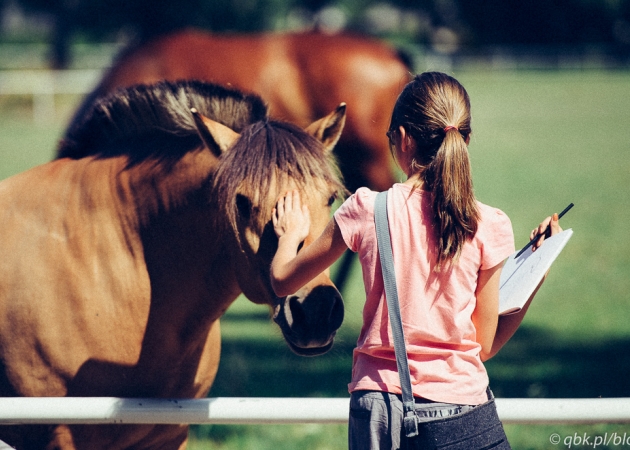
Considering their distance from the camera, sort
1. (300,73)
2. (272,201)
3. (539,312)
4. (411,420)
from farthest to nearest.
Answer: (300,73) < (539,312) < (272,201) < (411,420)

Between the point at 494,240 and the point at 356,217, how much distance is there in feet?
1.15

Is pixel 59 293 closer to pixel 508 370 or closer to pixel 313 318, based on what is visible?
pixel 313 318

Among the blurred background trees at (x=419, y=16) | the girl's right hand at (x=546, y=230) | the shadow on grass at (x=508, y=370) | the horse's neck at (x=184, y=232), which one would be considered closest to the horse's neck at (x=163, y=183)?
the horse's neck at (x=184, y=232)

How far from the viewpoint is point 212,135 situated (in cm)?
237

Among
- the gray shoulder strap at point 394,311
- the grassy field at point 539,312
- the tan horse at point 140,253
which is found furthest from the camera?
the grassy field at point 539,312

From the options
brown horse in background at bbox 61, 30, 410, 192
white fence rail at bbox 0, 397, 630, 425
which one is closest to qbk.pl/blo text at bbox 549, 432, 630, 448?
white fence rail at bbox 0, 397, 630, 425

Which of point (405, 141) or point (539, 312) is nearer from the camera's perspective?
point (405, 141)

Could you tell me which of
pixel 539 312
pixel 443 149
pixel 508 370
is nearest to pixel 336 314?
pixel 443 149

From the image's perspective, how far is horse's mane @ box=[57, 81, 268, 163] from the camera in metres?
2.61

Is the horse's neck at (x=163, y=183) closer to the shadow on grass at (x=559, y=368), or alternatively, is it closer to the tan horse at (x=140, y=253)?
the tan horse at (x=140, y=253)

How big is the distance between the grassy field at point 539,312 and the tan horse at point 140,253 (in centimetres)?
41

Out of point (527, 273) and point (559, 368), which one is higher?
point (527, 273)

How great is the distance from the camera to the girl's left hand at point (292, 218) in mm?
1973

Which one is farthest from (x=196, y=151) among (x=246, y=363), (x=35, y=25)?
(x=35, y=25)
